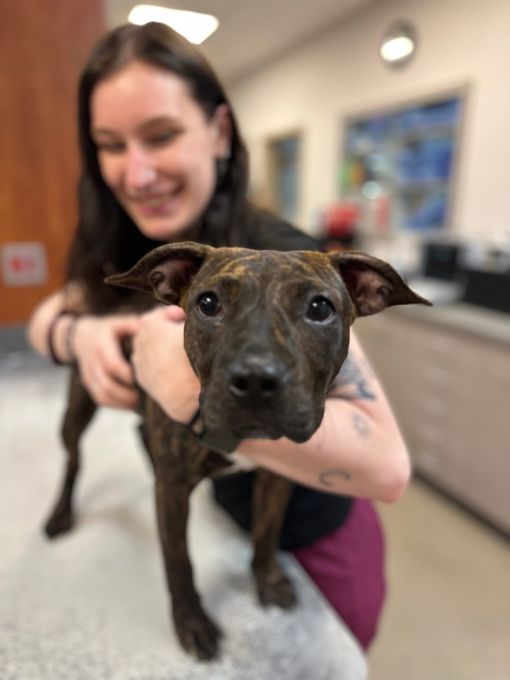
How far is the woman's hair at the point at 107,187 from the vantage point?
67cm

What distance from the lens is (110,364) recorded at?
2.71 ft

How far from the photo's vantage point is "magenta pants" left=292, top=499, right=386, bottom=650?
Result: 97 cm

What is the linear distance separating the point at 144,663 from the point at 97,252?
0.69 m

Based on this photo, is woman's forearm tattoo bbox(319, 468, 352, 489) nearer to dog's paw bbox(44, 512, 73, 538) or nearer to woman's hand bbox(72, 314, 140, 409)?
woman's hand bbox(72, 314, 140, 409)

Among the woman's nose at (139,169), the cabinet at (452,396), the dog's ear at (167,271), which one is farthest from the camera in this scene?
the cabinet at (452,396)

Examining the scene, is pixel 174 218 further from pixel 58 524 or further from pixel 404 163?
pixel 404 163

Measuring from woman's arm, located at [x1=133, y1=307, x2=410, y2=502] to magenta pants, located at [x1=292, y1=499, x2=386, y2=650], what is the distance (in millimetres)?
328

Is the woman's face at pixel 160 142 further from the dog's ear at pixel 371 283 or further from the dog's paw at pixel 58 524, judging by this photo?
the dog's paw at pixel 58 524

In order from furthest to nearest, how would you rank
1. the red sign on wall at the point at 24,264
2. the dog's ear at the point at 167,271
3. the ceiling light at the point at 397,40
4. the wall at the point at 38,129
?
the red sign on wall at the point at 24,264
the wall at the point at 38,129
the ceiling light at the point at 397,40
the dog's ear at the point at 167,271

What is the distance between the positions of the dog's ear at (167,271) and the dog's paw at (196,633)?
541 mm

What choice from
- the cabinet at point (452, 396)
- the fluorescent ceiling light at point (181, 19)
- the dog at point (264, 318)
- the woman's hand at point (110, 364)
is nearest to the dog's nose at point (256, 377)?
the dog at point (264, 318)

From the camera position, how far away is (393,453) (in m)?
0.68

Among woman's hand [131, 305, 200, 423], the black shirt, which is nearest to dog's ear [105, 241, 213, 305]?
woman's hand [131, 305, 200, 423]

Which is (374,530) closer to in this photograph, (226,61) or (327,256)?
(327,256)
